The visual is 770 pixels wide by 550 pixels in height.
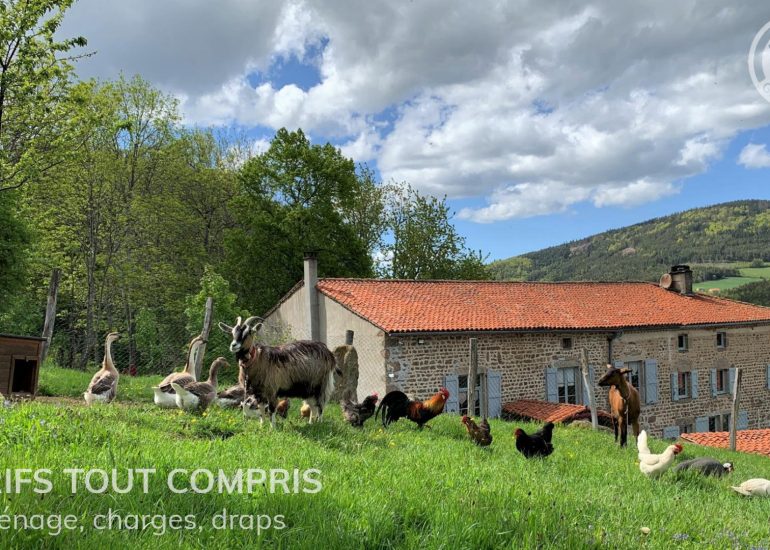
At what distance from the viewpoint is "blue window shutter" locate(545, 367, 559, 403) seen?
21.3 m

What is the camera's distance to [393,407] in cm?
1039

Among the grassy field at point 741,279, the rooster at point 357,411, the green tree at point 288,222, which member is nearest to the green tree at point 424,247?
the green tree at point 288,222

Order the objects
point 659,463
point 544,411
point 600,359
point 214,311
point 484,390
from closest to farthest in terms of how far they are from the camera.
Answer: point 659,463 → point 544,411 → point 484,390 → point 214,311 → point 600,359

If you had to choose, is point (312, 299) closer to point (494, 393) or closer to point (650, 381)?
point (494, 393)

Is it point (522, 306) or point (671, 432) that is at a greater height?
point (522, 306)

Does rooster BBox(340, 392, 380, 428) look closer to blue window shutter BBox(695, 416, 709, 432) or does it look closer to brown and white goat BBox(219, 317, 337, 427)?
brown and white goat BBox(219, 317, 337, 427)

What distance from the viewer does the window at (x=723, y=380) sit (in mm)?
26359

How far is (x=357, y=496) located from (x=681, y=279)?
30.2 meters

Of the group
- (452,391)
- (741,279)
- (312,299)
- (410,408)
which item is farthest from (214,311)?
(741,279)

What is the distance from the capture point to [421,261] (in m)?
40.0

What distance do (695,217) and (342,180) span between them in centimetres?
16076

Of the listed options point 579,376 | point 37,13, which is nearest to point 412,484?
point 37,13

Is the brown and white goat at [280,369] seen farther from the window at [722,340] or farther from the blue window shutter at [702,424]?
the window at [722,340]

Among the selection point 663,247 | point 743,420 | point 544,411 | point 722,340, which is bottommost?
point 743,420
